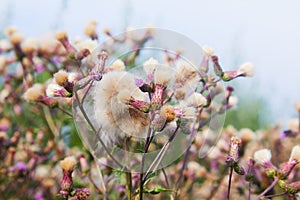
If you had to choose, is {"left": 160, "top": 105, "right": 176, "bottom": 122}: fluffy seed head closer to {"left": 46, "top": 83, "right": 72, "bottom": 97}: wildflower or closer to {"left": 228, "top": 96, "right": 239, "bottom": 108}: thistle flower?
{"left": 46, "top": 83, "right": 72, "bottom": 97}: wildflower

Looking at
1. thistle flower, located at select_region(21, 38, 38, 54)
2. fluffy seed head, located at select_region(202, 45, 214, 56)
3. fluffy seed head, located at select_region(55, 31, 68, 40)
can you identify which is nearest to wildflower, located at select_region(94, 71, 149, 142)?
fluffy seed head, located at select_region(202, 45, 214, 56)

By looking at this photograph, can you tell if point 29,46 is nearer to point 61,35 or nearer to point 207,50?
point 61,35

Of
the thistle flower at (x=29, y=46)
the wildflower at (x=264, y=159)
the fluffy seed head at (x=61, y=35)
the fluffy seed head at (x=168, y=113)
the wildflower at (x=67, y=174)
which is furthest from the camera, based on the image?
the thistle flower at (x=29, y=46)

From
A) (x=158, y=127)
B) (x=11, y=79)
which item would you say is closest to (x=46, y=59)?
(x=11, y=79)

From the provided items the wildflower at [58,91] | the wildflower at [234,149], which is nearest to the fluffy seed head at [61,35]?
the wildflower at [58,91]

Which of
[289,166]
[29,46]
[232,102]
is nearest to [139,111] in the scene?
[289,166]

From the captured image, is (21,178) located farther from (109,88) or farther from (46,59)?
(109,88)

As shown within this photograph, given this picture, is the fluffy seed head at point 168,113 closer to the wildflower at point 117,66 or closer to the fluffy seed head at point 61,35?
the wildflower at point 117,66

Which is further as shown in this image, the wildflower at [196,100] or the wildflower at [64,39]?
the wildflower at [64,39]
